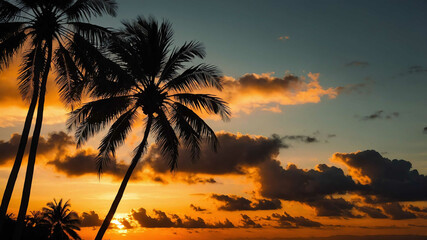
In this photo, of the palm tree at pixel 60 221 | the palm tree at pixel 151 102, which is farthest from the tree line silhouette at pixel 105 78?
the palm tree at pixel 60 221

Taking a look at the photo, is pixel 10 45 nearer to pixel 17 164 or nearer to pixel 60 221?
pixel 17 164

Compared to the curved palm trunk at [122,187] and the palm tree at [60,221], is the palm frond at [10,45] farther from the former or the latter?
the palm tree at [60,221]

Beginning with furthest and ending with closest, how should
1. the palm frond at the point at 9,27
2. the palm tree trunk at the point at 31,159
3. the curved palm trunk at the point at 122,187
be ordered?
the curved palm trunk at the point at 122,187, the palm frond at the point at 9,27, the palm tree trunk at the point at 31,159

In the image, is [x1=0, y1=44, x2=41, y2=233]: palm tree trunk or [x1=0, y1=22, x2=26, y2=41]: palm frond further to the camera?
[x1=0, y1=22, x2=26, y2=41]: palm frond

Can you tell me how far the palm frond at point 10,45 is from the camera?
15719 millimetres

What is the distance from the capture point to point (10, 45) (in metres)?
15.8

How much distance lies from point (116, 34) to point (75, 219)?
3844 centimetres

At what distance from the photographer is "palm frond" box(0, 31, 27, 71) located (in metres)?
15.7

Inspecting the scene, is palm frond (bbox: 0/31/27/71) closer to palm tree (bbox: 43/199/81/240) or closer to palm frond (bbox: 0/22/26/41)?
palm frond (bbox: 0/22/26/41)

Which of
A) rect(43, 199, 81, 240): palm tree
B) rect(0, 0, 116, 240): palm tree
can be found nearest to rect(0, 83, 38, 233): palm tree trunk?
rect(0, 0, 116, 240): palm tree

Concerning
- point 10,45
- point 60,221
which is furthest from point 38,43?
point 60,221

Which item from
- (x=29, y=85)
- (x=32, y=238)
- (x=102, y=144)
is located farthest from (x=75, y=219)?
(x=29, y=85)

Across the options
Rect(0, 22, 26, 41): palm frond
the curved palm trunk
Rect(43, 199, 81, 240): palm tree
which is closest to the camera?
Rect(0, 22, 26, 41): palm frond

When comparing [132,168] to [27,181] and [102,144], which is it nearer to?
[102,144]
